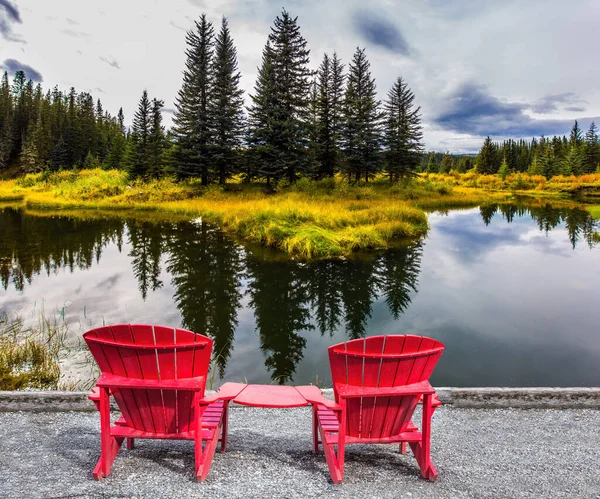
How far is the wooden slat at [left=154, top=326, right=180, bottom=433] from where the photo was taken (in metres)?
2.85

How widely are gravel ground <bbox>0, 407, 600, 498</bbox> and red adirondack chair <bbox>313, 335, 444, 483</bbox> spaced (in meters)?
0.28

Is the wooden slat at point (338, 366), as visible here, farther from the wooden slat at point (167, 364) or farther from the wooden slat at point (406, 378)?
the wooden slat at point (167, 364)

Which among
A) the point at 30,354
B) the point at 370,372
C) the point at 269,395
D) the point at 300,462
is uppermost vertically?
the point at 370,372

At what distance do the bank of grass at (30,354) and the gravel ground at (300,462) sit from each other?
6.40 ft

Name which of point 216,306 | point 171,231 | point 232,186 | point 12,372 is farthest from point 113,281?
point 232,186

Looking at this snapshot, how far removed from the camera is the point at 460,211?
117ft

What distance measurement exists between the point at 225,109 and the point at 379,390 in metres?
34.9

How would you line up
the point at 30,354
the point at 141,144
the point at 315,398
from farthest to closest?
the point at 141,144
the point at 30,354
the point at 315,398

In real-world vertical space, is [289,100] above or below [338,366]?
above

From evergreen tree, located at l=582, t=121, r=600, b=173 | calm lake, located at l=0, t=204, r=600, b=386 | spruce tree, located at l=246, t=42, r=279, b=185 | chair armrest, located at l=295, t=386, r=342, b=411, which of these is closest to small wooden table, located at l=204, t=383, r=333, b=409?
chair armrest, located at l=295, t=386, r=342, b=411

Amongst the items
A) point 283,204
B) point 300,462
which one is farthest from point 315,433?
point 283,204

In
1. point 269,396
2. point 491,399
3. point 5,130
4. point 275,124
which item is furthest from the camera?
point 5,130

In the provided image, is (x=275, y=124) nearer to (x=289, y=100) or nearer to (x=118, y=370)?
(x=289, y=100)

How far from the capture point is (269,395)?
3.44 m
